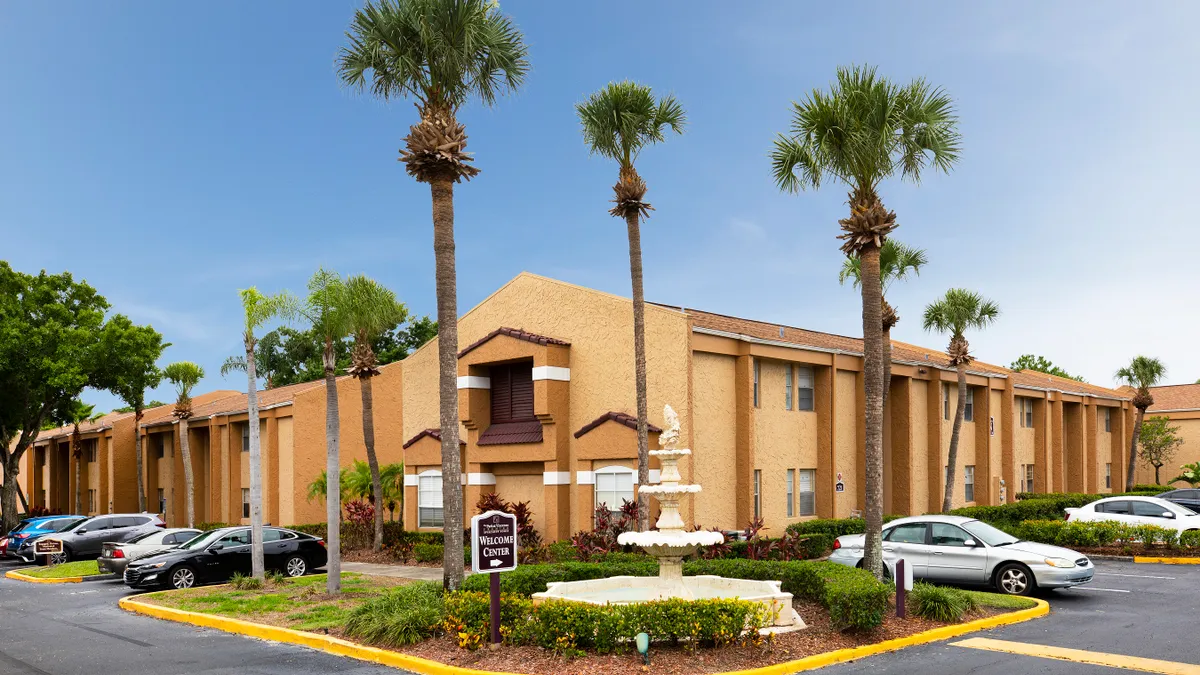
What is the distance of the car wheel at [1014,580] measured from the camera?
18.6m

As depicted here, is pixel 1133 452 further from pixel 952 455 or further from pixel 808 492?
pixel 808 492

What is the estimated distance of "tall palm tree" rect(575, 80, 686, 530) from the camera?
23.2 metres

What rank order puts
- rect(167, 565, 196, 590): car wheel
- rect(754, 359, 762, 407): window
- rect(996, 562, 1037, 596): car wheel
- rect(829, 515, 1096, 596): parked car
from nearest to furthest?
1. rect(829, 515, 1096, 596): parked car
2. rect(996, 562, 1037, 596): car wheel
3. rect(167, 565, 196, 590): car wheel
4. rect(754, 359, 762, 407): window

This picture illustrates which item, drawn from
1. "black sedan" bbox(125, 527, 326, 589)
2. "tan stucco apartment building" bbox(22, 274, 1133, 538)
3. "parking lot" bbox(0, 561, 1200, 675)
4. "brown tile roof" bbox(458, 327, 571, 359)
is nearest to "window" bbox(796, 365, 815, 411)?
"tan stucco apartment building" bbox(22, 274, 1133, 538)

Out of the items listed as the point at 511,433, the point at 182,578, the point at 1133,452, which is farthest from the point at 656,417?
the point at 1133,452

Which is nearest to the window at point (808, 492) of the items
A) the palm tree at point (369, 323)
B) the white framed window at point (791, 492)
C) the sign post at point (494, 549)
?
the white framed window at point (791, 492)

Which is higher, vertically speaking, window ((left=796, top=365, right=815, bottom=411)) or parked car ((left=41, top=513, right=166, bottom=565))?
window ((left=796, top=365, right=815, bottom=411))

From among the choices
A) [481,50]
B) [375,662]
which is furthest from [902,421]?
[375,662]

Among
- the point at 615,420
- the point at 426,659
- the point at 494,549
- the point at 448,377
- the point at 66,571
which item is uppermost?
the point at 448,377

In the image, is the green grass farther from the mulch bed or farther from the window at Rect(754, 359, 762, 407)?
the window at Rect(754, 359, 762, 407)

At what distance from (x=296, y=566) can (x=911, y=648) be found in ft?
54.6

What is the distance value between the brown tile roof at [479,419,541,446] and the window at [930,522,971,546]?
12.0 meters

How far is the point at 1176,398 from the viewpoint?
61469 mm

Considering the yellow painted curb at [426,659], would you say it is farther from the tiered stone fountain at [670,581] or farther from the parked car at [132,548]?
the parked car at [132,548]
